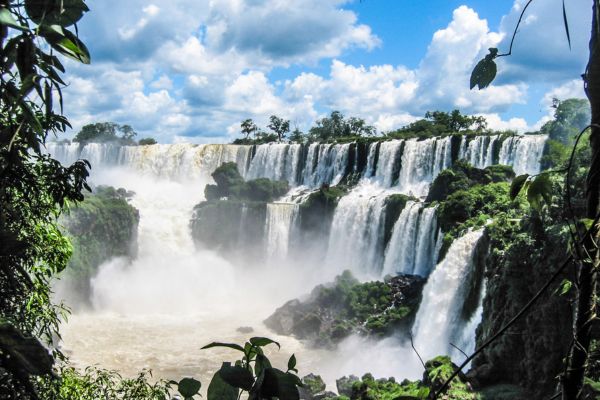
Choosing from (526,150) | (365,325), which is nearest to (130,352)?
(365,325)

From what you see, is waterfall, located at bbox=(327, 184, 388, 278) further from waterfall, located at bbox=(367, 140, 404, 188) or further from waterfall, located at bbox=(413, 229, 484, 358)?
waterfall, located at bbox=(413, 229, 484, 358)

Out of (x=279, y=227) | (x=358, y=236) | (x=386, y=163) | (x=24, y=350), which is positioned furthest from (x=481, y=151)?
(x=24, y=350)

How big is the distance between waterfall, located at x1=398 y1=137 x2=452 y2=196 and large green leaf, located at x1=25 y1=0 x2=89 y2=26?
24449 mm

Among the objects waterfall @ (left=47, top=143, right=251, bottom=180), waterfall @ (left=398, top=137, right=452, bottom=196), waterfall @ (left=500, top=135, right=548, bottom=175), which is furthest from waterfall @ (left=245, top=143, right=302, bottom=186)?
waterfall @ (left=500, top=135, right=548, bottom=175)

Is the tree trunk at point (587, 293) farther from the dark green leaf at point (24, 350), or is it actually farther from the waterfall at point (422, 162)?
the waterfall at point (422, 162)

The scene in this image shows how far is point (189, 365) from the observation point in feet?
54.0

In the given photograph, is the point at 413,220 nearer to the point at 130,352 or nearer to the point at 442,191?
the point at 442,191

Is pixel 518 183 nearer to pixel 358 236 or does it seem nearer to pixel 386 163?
pixel 358 236

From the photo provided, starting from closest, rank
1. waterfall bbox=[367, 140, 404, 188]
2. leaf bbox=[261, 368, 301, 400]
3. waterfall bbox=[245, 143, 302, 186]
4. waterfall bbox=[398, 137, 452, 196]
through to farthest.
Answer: leaf bbox=[261, 368, 301, 400] → waterfall bbox=[398, 137, 452, 196] → waterfall bbox=[367, 140, 404, 188] → waterfall bbox=[245, 143, 302, 186]

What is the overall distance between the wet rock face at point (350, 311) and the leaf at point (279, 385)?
1753cm

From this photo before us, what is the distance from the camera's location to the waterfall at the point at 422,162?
25047mm

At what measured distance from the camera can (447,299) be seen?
15.0 metres

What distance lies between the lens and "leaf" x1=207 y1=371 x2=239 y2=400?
32.8 inches

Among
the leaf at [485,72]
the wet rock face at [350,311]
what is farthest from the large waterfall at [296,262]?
the leaf at [485,72]
